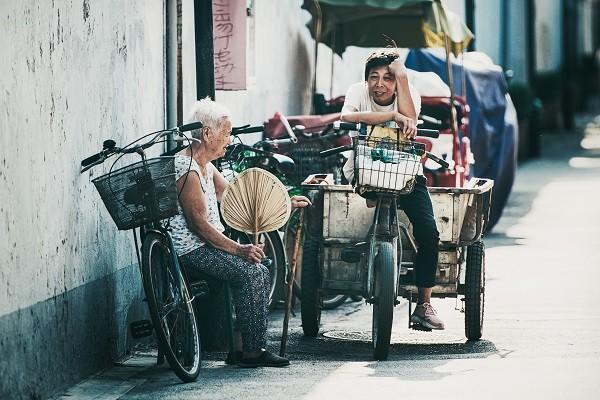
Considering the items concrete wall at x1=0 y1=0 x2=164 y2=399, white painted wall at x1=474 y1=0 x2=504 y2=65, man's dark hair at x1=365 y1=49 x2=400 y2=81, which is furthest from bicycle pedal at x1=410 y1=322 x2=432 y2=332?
white painted wall at x1=474 y1=0 x2=504 y2=65

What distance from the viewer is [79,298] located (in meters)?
7.86

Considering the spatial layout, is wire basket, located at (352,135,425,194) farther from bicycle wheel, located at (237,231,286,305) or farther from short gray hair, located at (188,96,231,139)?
bicycle wheel, located at (237,231,286,305)

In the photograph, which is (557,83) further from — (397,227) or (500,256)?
(397,227)

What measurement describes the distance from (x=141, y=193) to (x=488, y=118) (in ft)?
30.8

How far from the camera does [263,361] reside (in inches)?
329

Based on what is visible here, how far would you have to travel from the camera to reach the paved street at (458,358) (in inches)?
298

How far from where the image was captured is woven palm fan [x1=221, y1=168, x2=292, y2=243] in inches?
332

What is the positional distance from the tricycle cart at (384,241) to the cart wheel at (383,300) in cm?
22

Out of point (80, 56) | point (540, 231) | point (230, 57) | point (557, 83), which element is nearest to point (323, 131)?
point (230, 57)

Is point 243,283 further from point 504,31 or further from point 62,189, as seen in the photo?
point 504,31

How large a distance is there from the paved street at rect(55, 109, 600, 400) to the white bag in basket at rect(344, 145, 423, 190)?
3.52 feet

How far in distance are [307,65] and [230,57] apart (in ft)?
12.9

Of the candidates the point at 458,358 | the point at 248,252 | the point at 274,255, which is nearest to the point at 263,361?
the point at 248,252

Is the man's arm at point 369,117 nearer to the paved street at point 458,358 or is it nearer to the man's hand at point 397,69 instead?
the man's hand at point 397,69
